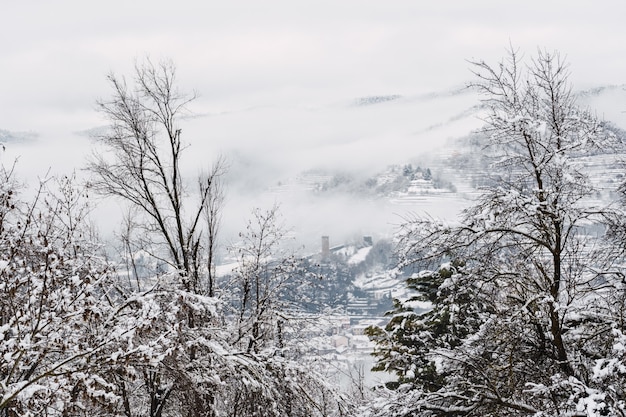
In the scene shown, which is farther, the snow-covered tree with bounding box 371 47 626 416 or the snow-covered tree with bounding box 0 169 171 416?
the snow-covered tree with bounding box 371 47 626 416

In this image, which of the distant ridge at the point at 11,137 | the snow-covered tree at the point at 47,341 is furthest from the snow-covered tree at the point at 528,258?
the distant ridge at the point at 11,137

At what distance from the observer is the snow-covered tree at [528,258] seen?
7.74 m

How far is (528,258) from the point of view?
8062mm

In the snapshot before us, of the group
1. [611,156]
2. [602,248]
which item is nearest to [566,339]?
[602,248]

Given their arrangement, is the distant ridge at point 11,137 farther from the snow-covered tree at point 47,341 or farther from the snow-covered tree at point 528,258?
the snow-covered tree at point 528,258

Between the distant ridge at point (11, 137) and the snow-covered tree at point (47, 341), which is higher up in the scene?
the distant ridge at point (11, 137)

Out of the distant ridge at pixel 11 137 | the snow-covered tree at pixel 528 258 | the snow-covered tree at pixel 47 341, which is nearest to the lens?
the snow-covered tree at pixel 47 341

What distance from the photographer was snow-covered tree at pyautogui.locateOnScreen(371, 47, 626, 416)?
7.74 metres

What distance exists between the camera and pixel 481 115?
9406 mm

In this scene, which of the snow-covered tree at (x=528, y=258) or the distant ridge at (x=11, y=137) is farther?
the distant ridge at (x=11, y=137)

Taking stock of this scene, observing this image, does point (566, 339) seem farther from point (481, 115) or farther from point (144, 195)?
point (144, 195)

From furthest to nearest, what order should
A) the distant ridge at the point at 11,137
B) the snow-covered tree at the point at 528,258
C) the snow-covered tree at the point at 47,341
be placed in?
the distant ridge at the point at 11,137
the snow-covered tree at the point at 528,258
the snow-covered tree at the point at 47,341

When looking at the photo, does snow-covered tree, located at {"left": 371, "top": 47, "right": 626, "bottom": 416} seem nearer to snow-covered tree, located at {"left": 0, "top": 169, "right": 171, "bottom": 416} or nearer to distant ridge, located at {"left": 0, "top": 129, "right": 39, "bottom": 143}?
snow-covered tree, located at {"left": 0, "top": 169, "right": 171, "bottom": 416}

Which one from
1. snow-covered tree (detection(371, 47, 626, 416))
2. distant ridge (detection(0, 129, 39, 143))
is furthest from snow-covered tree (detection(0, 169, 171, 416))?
distant ridge (detection(0, 129, 39, 143))
